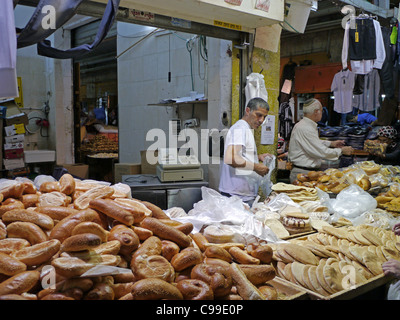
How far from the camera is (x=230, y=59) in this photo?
4.56 m

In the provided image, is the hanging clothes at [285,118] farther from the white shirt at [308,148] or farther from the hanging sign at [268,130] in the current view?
the white shirt at [308,148]

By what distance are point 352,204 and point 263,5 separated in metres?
2.24

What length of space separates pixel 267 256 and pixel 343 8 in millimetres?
4570

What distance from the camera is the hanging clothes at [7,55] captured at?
166cm

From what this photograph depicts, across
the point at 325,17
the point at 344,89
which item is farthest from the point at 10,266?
the point at 325,17

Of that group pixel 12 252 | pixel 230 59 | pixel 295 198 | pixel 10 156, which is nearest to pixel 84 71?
pixel 10 156

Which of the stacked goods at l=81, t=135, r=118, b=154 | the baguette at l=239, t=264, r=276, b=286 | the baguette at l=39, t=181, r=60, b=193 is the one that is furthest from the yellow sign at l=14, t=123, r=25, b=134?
the baguette at l=239, t=264, r=276, b=286

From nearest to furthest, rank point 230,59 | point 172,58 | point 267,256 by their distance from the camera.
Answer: point 267,256, point 230,59, point 172,58

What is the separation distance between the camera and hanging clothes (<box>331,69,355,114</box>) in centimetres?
642

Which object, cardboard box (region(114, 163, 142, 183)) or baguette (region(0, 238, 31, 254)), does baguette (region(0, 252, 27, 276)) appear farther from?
cardboard box (region(114, 163, 142, 183))

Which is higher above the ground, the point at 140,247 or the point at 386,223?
the point at 140,247

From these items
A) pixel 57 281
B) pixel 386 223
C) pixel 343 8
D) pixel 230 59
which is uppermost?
pixel 343 8

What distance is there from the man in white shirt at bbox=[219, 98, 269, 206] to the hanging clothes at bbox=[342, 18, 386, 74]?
2381 mm
